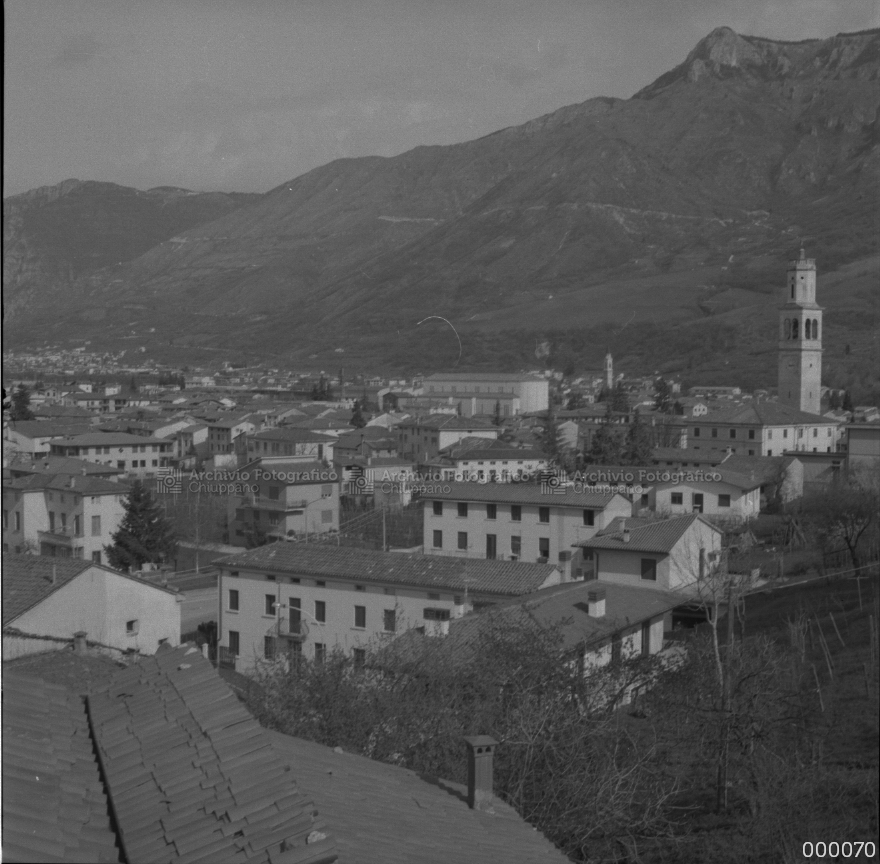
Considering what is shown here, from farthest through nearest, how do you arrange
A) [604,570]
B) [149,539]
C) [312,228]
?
[312,228]
[149,539]
[604,570]

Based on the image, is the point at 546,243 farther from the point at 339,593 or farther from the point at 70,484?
the point at 339,593

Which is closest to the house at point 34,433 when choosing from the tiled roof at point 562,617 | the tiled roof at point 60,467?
the tiled roof at point 60,467

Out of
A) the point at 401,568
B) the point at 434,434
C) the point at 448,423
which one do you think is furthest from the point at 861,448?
the point at 448,423

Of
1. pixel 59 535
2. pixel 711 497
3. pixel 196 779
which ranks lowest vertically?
pixel 59 535

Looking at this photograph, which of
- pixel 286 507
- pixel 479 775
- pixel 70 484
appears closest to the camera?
pixel 479 775

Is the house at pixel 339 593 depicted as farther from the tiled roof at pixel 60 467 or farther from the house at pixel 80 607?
the tiled roof at pixel 60 467

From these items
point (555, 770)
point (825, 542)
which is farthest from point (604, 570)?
point (555, 770)

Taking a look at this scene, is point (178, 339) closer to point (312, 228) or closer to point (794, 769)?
point (312, 228)
